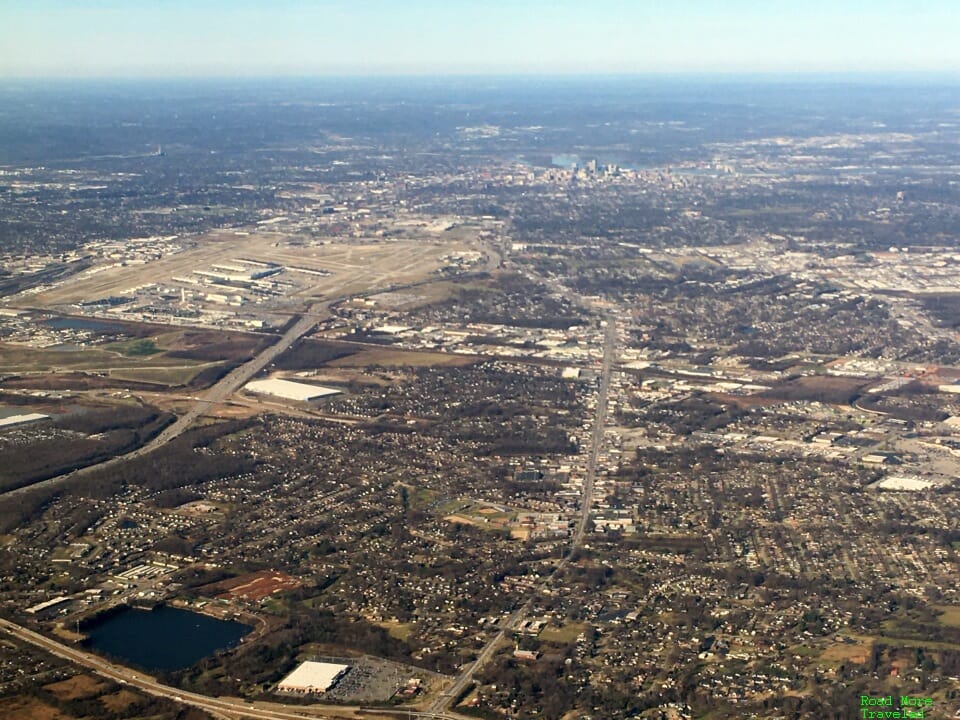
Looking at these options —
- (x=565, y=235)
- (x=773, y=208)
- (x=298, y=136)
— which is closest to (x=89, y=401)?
(x=565, y=235)

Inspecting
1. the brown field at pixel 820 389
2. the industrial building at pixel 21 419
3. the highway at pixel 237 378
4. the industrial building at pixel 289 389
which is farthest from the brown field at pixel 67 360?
the brown field at pixel 820 389

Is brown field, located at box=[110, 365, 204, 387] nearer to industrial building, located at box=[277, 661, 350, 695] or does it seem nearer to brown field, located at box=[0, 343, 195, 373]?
brown field, located at box=[0, 343, 195, 373]

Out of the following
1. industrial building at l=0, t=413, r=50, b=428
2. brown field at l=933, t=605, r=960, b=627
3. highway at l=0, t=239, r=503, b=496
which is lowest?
brown field at l=933, t=605, r=960, b=627

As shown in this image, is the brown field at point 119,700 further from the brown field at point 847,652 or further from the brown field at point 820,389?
the brown field at point 820,389

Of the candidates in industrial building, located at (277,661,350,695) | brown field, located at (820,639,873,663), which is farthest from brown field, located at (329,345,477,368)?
brown field, located at (820,639,873,663)

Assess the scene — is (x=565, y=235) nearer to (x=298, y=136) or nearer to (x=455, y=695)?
(x=455, y=695)

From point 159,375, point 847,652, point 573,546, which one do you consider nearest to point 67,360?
point 159,375
